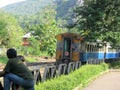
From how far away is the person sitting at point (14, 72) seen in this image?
786 centimetres

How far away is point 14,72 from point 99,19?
87.2 ft

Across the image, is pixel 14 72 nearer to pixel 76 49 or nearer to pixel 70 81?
pixel 70 81

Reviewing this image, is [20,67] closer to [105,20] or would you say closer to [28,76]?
[28,76]

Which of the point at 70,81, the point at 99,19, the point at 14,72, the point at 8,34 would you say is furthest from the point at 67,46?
the point at 8,34

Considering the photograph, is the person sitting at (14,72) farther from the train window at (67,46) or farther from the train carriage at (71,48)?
the train window at (67,46)

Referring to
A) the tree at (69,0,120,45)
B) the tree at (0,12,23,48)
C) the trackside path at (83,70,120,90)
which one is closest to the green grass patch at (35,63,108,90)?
the trackside path at (83,70,120,90)

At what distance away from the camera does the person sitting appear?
7863 millimetres

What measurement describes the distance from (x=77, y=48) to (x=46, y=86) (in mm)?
21019

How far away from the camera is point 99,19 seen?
1336 inches

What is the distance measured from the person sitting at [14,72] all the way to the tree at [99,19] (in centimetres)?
2566

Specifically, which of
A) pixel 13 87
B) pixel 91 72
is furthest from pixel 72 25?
pixel 13 87

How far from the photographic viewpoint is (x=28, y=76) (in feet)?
26.2

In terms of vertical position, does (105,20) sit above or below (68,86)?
above

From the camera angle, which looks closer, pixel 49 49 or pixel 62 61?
pixel 62 61
